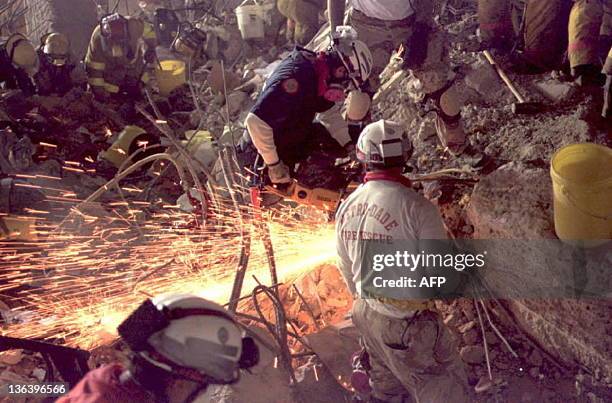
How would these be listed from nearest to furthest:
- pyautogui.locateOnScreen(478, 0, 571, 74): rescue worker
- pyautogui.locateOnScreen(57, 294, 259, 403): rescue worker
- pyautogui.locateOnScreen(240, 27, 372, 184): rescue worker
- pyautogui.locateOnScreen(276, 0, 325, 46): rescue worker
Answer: pyautogui.locateOnScreen(57, 294, 259, 403): rescue worker, pyautogui.locateOnScreen(240, 27, 372, 184): rescue worker, pyautogui.locateOnScreen(478, 0, 571, 74): rescue worker, pyautogui.locateOnScreen(276, 0, 325, 46): rescue worker

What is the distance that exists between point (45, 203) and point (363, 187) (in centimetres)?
536

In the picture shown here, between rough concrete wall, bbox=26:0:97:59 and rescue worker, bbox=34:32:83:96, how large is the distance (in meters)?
3.09

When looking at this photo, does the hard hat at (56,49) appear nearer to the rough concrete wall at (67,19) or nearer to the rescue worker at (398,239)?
the rough concrete wall at (67,19)

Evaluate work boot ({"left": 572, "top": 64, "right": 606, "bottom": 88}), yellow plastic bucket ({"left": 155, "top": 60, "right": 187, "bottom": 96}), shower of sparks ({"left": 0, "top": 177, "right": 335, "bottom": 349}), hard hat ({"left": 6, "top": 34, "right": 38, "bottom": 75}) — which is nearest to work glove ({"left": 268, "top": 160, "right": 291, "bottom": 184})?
shower of sparks ({"left": 0, "top": 177, "right": 335, "bottom": 349})

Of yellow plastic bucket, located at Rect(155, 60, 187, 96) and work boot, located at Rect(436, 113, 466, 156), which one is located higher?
yellow plastic bucket, located at Rect(155, 60, 187, 96)

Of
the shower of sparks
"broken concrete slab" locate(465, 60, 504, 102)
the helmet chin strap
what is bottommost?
the shower of sparks

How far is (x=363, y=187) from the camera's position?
129 inches

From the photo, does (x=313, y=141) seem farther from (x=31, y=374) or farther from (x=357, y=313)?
(x=31, y=374)

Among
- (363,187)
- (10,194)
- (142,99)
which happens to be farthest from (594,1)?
(142,99)

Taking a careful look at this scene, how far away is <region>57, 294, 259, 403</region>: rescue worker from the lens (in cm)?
224

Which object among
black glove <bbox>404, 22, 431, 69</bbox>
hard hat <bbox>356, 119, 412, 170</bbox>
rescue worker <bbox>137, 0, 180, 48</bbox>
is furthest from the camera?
rescue worker <bbox>137, 0, 180, 48</bbox>

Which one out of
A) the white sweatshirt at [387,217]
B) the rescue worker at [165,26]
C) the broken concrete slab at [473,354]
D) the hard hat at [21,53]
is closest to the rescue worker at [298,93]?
the white sweatshirt at [387,217]

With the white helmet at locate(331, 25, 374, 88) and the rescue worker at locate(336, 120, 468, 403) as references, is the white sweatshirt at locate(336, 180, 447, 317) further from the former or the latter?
the white helmet at locate(331, 25, 374, 88)

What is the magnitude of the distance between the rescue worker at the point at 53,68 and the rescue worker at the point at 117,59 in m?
0.39
